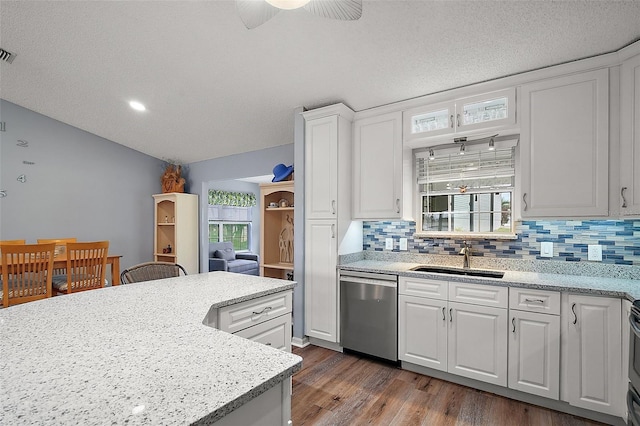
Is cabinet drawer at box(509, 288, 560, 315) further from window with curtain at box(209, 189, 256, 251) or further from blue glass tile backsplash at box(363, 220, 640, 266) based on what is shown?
window with curtain at box(209, 189, 256, 251)

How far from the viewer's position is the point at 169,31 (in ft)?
8.45

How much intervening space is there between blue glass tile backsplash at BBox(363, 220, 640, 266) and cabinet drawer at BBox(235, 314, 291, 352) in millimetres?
1699

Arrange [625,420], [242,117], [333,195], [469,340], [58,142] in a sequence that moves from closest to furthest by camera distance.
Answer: [625,420] → [469,340] → [333,195] → [242,117] → [58,142]

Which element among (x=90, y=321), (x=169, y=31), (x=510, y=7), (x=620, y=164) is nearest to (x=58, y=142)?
(x=169, y=31)

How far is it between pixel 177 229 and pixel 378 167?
12.0 feet

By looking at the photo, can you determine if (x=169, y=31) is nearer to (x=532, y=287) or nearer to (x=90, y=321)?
(x=90, y=321)

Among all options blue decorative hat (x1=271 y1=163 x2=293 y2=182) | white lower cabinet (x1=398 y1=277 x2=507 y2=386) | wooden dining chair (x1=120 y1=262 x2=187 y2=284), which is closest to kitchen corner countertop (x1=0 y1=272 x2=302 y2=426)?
wooden dining chair (x1=120 y1=262 x2=187 y2=284)

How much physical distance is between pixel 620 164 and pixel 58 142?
253 inches

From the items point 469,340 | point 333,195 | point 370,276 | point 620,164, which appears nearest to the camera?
point 620,164

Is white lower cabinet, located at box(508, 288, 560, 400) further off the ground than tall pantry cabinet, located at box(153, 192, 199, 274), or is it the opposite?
tall pantry cabinet, located at box(153, 192, 199, 274)

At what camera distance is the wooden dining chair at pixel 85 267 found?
316cm

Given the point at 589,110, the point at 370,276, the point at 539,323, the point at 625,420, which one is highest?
the point at 589,110

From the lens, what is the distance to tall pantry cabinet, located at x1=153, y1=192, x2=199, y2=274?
5.23m

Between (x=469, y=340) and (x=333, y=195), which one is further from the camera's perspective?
(x=333, y=195)
